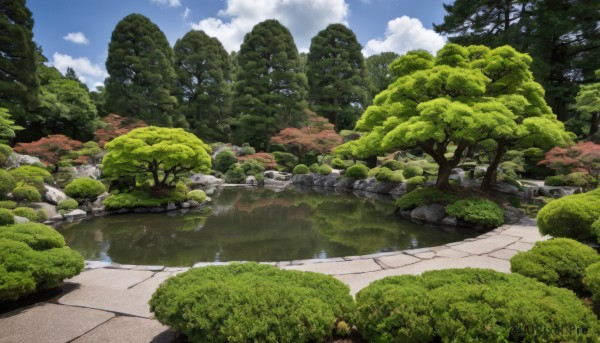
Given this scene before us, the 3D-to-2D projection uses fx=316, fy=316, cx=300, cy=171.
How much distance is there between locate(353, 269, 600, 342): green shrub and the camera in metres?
1.87

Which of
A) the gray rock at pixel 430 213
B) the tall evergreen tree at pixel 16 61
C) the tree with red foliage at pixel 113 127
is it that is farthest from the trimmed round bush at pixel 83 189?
the gray rock at pixel 430 213

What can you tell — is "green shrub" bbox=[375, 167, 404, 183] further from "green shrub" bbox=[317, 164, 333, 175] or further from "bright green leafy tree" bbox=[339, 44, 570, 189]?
"bright green leafy tree" bbox=[339, 44, 570, 189]

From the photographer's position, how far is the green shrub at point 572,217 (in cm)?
427

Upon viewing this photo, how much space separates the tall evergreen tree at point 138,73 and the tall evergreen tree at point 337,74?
1243 cm

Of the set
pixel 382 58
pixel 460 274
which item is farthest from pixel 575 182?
pixel 382 58

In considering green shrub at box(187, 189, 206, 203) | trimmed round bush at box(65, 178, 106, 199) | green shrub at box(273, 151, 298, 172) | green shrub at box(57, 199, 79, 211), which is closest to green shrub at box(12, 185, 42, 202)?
green shrub at box(57, 199, 79, 211)

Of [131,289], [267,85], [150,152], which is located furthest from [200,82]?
[131,289]

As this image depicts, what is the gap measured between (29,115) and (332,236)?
18.2 meters

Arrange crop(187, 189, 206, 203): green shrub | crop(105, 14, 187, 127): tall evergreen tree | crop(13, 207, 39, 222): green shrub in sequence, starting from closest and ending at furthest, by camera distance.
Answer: crop(13, 207, 39, 222): green shrub → crop(187, 189, 206, 203): green shrub → crop(105, 14, 187, 127): tall evergreen tree

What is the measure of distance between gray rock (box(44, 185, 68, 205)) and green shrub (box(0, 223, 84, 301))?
6.99 m

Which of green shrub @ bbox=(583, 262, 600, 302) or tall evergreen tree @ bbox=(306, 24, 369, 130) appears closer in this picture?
green shrub @ bbox=(583, 262, 600, 302)

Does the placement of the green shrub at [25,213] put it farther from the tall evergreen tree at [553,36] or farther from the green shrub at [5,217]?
the tall evergreen tree at [553,36]

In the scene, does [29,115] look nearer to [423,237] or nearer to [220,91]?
[220,91]

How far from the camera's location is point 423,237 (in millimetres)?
7023
